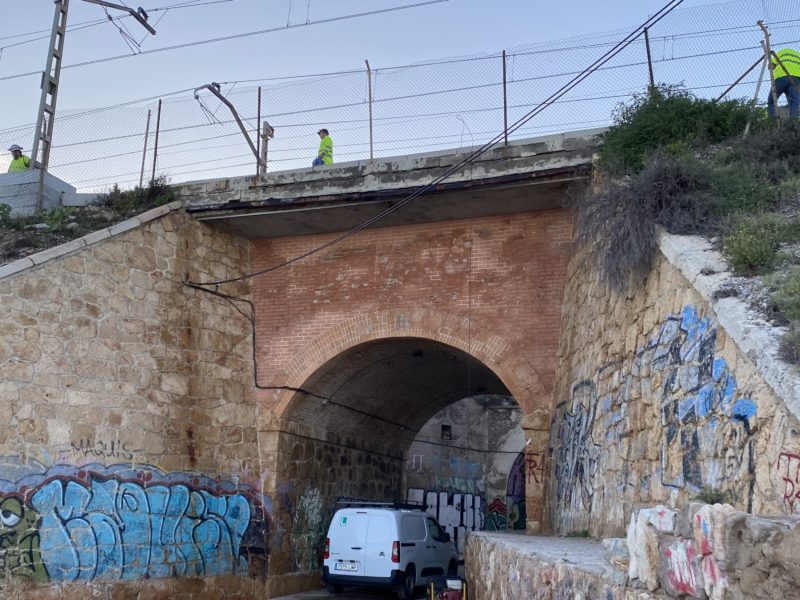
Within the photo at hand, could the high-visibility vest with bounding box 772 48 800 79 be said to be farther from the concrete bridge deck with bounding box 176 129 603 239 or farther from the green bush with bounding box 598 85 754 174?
the concrete bridge deck with bounding box 176 129 603 239

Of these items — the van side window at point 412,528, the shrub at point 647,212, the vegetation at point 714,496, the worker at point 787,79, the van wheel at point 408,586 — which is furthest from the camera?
the van side window at point 412,528

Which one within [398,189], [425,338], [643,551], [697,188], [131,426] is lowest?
[643,551]

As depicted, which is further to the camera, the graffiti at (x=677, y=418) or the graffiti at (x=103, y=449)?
the graffiti at (x=103, y=449)

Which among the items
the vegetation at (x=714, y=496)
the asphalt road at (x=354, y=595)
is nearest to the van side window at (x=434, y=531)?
the asphalt road at (x=354, y=595)

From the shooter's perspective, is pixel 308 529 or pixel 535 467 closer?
pixel 535 467

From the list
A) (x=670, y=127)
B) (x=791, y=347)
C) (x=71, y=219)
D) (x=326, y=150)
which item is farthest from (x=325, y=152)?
(x=791, y=347)

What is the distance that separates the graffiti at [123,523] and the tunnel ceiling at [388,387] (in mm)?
2189

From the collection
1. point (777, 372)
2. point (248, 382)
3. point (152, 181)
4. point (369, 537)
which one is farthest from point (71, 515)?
point (777, 372)

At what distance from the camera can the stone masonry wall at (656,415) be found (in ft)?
18.4

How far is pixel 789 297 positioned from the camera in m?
6.13

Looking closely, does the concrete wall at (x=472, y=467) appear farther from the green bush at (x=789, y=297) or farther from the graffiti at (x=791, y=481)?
the graffiti at (x=791, y=481)

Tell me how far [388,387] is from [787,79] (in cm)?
977

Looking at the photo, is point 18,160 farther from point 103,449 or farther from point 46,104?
point 103,449

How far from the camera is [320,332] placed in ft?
47.7
